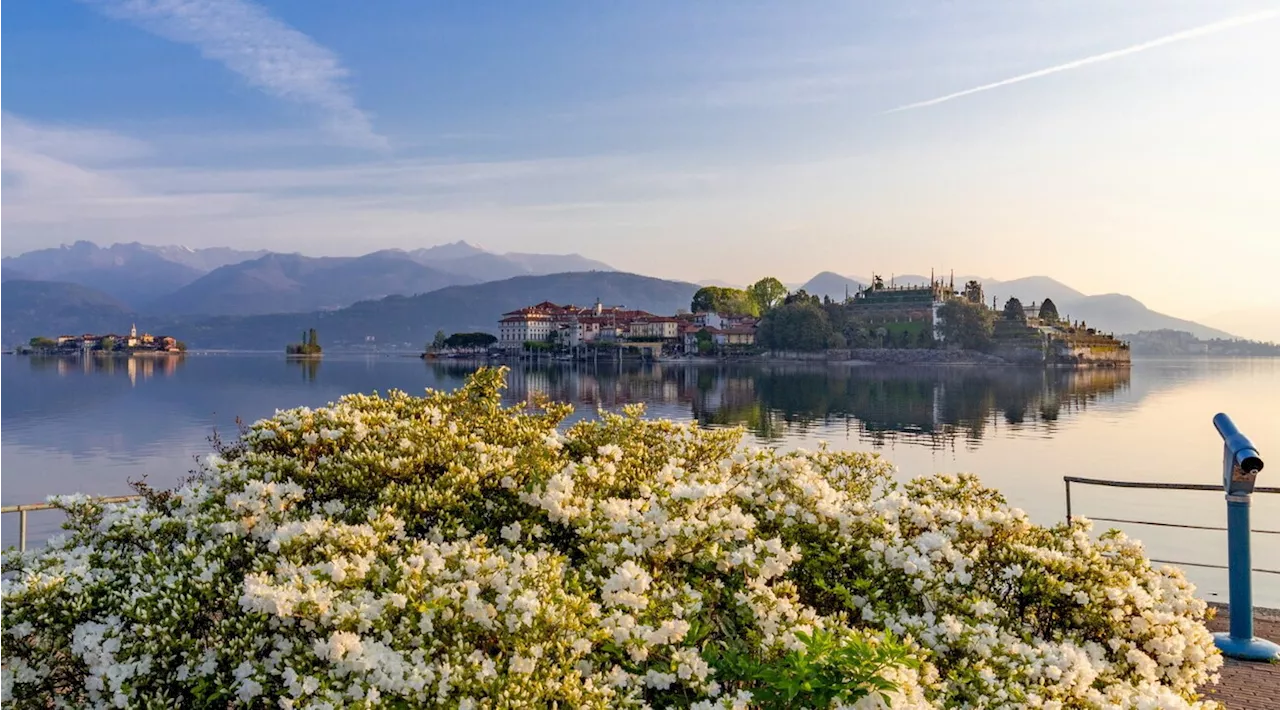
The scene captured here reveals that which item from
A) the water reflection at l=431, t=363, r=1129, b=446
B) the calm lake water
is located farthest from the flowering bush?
the water reflection at l=431, t=363, r=1129, b=446

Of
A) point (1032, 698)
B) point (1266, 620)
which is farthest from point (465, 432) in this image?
point (1266, 620)

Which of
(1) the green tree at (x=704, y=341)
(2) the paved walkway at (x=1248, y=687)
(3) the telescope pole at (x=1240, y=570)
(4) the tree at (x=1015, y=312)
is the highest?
(4) the tree at (x=1015, y=312)

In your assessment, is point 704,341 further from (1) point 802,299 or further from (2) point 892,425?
(2) point 892,425

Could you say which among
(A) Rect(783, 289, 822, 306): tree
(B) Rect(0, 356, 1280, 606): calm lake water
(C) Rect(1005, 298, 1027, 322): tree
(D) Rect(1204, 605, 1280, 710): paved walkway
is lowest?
(B) Rect(0, 356, 1280, 606): calm lake water

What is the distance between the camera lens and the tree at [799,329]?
164375 mm

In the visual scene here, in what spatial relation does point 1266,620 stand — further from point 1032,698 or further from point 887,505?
point 1032,698

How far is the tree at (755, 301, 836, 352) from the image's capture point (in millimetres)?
164375

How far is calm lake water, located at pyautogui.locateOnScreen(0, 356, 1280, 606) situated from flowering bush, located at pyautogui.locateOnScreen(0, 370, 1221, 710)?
11663mm

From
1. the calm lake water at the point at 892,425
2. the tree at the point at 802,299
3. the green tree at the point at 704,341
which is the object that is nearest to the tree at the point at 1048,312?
the tree at the point at 802,299

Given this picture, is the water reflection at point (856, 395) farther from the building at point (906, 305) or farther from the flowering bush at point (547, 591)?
the building at point (906, 305)

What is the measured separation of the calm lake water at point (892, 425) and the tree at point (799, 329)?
3917 centimetres

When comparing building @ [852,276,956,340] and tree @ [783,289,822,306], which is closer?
tree @ [783,289,822,306]

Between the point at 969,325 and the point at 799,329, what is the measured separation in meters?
34.2

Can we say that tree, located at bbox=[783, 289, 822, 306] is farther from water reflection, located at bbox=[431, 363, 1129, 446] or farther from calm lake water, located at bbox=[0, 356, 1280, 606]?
calm lake water, located at bbox=[0, 356, 1280, 606]
